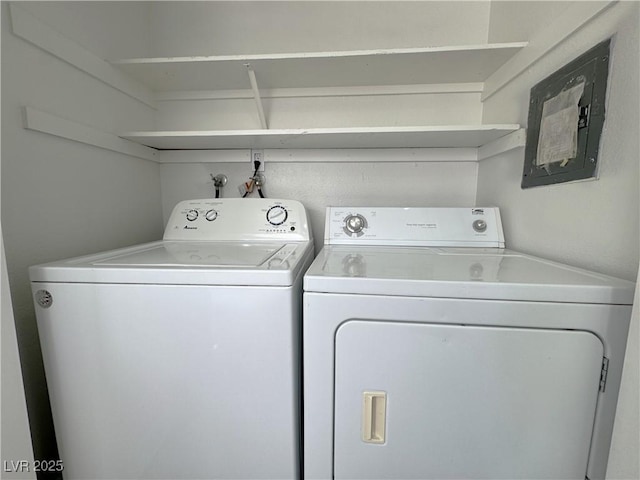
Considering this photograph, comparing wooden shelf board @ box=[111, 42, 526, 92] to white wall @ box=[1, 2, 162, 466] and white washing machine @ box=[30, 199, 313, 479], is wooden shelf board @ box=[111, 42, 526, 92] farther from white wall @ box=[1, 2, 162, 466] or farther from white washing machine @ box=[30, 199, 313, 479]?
white washing machine @ box=[30, 199, 313, 479]

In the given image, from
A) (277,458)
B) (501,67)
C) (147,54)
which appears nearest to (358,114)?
(501,67)

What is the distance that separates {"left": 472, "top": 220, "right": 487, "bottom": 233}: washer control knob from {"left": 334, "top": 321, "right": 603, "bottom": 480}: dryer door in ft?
2.24

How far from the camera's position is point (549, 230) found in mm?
981

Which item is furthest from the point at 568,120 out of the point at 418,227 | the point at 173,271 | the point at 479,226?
the point at 173,271

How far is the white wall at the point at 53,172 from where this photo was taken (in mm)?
865

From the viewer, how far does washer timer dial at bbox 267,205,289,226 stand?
1.34 m

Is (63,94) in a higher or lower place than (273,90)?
lower

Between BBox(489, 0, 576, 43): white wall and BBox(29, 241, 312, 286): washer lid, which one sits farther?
BBox(489, 0, 576, 43): white wall

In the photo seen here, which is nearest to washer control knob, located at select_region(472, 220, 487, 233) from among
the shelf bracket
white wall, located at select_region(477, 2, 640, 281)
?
white wall, located at select_region(477, 2, 640, 281)

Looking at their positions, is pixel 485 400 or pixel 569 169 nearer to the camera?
pixel 485 400

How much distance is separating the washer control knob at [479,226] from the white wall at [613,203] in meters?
0.20

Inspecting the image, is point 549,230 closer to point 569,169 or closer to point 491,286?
point 569,169

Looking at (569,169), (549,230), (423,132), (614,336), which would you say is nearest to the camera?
(614,336)

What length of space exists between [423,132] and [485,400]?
97cm
